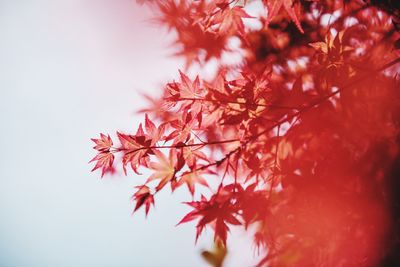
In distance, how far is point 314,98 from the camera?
1.79m

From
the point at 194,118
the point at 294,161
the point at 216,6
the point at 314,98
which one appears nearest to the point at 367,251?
the point at 294,161

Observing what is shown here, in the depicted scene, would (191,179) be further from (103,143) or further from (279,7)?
A: (279,7)

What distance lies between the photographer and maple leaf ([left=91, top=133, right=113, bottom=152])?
1658mm

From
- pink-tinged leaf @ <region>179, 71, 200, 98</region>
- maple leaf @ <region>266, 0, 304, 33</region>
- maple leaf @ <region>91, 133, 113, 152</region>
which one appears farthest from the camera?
maple leaf @ <region>91, 133, 113, 152</region>

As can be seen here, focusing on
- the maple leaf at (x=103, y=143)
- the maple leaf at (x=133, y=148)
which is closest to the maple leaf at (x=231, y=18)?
the maple leaf at (x=133, y=148)

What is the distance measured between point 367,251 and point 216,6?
210 cm

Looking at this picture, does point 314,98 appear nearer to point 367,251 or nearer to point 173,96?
point 173,96

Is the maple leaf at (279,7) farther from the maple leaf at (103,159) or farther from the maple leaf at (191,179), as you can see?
the maple leaf at (103,159)

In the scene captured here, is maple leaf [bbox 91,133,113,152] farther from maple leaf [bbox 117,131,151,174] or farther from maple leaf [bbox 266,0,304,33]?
maple leaf [bbox 266,0,304,33]

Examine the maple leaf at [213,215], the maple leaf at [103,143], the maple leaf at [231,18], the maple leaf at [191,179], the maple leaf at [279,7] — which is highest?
the maple leaf at [231,18]

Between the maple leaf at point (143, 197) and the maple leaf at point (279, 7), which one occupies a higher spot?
the maple leaf at point (279, 7)

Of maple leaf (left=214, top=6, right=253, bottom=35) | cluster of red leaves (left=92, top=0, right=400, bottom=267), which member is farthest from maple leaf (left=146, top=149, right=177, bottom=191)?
maple leaf (left=214, top=6, right=253, bottom=35)

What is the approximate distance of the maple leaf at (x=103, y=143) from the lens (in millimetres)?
1658

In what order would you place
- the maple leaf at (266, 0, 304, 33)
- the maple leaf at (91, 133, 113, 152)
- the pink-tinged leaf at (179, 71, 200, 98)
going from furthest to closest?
1. the maple leaf at (91, 133, 113, 152)
2. the pink-tinged leaf at (179, 71, 200, 98)
3. the maple leaf at (266, 0, 304, 33)
